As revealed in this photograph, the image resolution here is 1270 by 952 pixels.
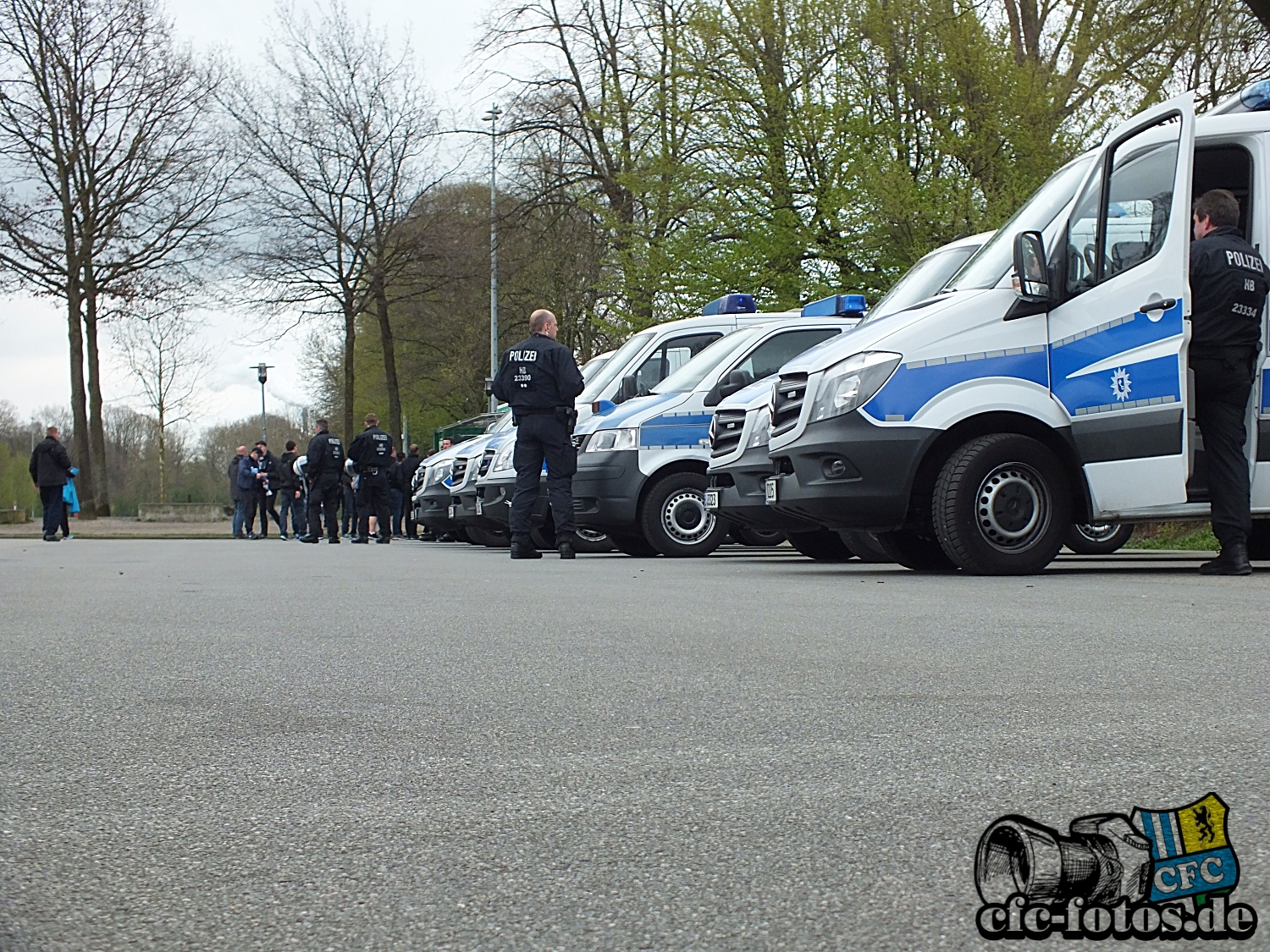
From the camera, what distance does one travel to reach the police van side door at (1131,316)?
28.8 ft

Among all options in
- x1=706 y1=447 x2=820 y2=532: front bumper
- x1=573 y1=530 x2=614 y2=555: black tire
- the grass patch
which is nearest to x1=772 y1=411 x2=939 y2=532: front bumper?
x1=706 y1=447 x2=820 y2=532: front bumper

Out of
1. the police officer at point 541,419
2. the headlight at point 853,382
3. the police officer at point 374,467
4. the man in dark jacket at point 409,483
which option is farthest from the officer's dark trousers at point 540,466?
the man in dark jacket at point 409,483

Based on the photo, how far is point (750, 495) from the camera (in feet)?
35.8

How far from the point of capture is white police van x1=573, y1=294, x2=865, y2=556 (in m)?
13.5

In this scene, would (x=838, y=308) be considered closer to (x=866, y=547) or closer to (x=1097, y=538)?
(x=1097, y=538)

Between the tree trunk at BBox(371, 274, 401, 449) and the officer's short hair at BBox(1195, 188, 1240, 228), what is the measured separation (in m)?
29.6

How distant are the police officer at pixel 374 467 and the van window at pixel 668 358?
8.59 m

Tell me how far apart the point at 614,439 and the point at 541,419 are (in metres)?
0.74

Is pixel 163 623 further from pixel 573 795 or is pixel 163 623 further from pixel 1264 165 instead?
pixel 1264 165

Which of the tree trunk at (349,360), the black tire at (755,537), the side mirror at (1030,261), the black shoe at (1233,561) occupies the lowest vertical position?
the black shoe at (1233,561)

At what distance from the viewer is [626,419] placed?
13672 mm

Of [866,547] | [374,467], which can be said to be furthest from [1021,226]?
[374,467]

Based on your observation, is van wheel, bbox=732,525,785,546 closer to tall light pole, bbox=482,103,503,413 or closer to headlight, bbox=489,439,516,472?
headlight, bbox=489,439,516,472

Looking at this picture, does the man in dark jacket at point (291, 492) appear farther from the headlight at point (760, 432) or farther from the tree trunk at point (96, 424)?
the headlight at point (760, 432)
